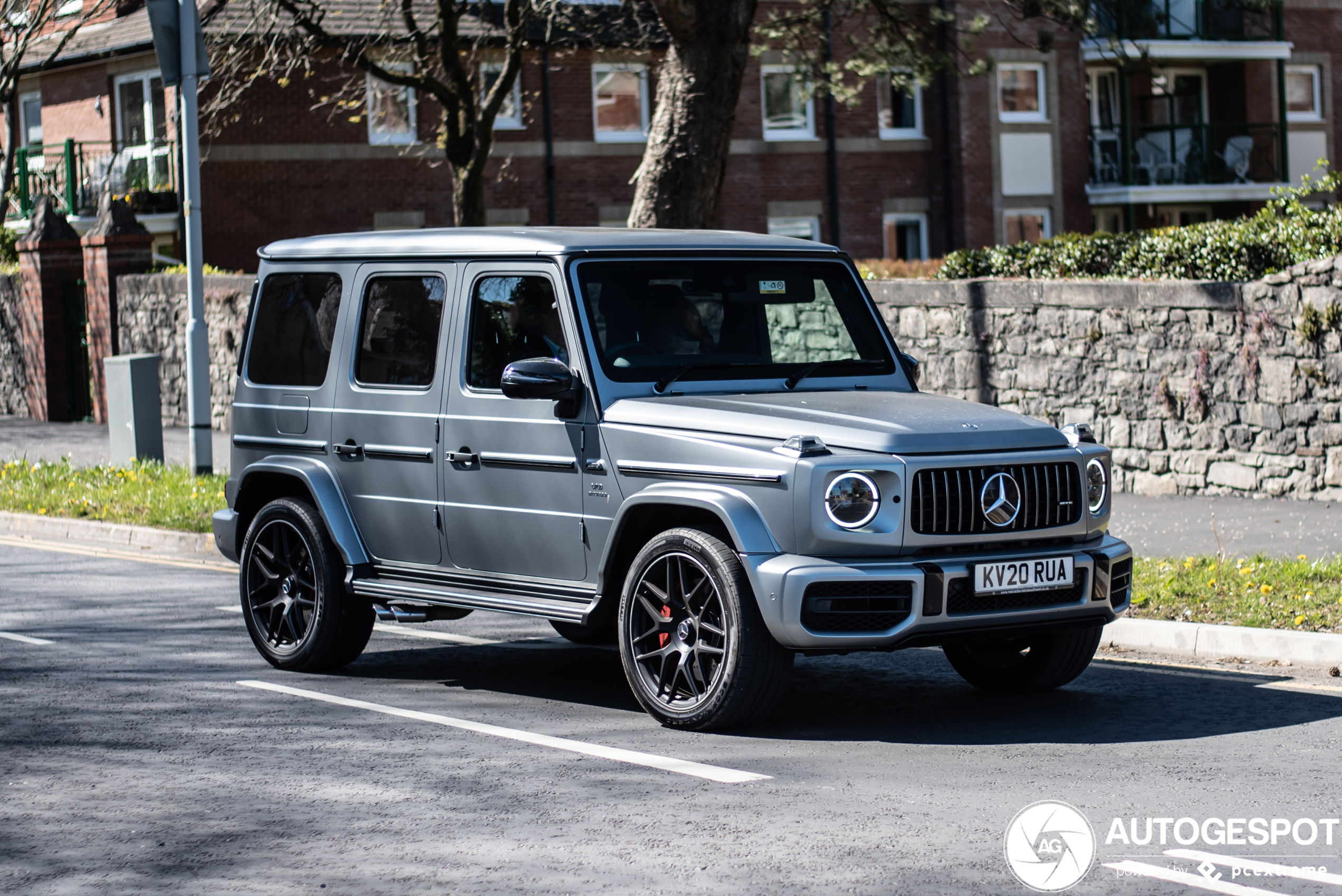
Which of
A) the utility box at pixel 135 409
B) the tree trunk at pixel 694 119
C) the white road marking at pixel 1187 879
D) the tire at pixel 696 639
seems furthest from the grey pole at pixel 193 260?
the white road marking at pixel 1187 879

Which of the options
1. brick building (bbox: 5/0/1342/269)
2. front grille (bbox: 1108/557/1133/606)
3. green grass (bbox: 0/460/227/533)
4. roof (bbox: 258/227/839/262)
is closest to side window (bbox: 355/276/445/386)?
roof (bbox: 258/227/839/262)

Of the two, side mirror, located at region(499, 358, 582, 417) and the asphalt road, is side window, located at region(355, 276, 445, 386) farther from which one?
the asphalt road

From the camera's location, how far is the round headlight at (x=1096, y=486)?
7.23 m

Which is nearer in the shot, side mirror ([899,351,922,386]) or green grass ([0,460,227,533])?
side mirror ([899,351,922,386])

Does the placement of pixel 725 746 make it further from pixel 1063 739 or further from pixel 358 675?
pixel 358 675

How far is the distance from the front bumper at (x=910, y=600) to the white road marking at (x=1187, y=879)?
63.5 inches

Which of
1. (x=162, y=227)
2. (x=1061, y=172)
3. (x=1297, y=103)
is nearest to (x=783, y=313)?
(x=162, y=227)

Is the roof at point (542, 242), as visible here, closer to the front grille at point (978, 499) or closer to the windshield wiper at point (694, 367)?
the windshield wiper at point (694, 367)

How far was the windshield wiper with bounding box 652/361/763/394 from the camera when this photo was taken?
7.45m

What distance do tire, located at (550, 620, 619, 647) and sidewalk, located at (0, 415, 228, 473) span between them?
333 inches

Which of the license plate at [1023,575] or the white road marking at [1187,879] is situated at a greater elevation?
the license plate at [1023,575]

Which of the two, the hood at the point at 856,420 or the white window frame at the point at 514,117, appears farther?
the white window frame at the point at 514,117

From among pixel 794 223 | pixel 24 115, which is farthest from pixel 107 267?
pixel 794 223

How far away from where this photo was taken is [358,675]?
336 inches
